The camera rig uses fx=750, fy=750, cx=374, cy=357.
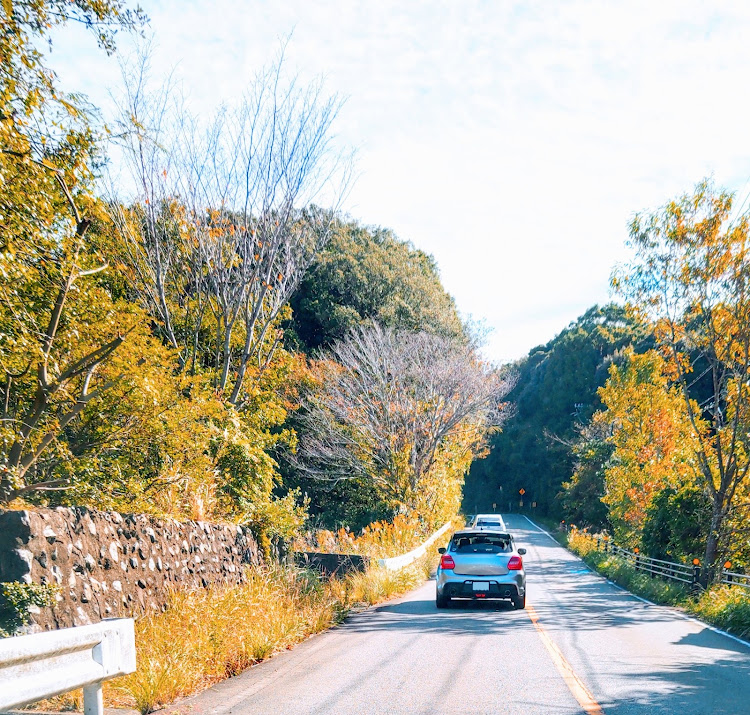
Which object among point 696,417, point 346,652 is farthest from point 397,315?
point 346,652

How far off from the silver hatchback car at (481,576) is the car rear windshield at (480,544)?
21mm

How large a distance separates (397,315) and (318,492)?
34.5 feet

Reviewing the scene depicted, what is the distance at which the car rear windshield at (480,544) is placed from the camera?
15.9 meters

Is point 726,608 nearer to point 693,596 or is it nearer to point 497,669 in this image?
point 693,596

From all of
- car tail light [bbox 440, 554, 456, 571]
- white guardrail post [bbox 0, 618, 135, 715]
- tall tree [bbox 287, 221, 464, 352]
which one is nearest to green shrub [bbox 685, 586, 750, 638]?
car tail light [bbox 440, 554, 456, 571]

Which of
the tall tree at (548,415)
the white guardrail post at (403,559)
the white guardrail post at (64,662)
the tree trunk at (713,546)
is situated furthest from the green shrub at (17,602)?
the tall tree at (548,415)

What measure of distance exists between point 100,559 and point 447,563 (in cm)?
856

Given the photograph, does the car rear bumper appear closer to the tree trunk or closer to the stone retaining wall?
the stone retaining wall

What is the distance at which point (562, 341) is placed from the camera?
8369 cm

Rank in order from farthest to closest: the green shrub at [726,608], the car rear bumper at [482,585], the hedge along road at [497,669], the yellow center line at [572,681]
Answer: the car rear bumper at [482,585] → the green shrub at [726,608] → the hedge along road at [497,669] → the yellow center line at [572,681]

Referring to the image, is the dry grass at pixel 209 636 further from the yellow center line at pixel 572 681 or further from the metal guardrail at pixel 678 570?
the metal guardrail at pixel 678 570

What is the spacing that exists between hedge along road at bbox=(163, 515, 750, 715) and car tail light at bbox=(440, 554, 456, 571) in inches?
34.8

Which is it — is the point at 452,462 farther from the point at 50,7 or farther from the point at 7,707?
the point at 7,707

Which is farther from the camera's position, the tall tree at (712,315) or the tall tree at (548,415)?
the tall tree at (548,415)
